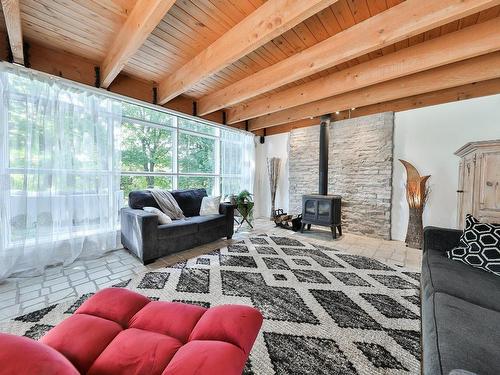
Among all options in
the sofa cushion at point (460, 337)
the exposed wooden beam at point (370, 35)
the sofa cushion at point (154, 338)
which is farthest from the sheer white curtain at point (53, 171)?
the sofa cushion at point (460, 337)

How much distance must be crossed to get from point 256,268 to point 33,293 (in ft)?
6.88

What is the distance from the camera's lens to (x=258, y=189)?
565cm

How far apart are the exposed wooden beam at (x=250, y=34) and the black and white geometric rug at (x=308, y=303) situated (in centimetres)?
222

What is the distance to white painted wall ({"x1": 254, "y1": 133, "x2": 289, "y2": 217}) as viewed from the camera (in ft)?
17.0

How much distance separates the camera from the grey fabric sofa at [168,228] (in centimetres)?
255

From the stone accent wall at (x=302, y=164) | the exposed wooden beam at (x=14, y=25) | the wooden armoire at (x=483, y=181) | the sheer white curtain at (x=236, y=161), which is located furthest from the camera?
the sheer white curtain at (x=236, y=161)

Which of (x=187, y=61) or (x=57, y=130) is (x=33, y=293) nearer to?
(x=57, y=130)

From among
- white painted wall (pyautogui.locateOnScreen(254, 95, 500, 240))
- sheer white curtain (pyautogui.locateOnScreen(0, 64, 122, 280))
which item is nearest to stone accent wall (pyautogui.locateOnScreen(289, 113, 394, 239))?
white painted wall (pyautogui.locateOnScreen(254, 95, 500, 240))

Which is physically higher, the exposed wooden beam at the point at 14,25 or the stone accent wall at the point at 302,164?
the exposed wooden beam at the point at 14,25

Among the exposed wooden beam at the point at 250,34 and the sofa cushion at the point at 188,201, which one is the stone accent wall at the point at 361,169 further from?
the exposed wooden beam at the point at 250,34

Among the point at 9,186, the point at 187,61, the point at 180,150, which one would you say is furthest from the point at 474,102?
the point at 9,186

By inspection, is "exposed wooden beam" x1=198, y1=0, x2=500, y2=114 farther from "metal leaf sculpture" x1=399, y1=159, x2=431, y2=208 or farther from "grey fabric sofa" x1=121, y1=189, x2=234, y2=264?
"metal leaf sculpture" x1=399, y1=159, x2=431, y2=208

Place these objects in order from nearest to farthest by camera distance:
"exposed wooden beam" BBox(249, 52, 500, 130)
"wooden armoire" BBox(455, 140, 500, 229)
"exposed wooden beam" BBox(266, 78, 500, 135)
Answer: "wooden armoire" BBox(455, 140, 500, 229) < "exposed wooden beam" BBox(249, 52, 500, 130) < "exposed wooden beam" BBox(266, 78, 500, 135)

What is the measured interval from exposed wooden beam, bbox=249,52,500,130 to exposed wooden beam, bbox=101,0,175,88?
2892mm
